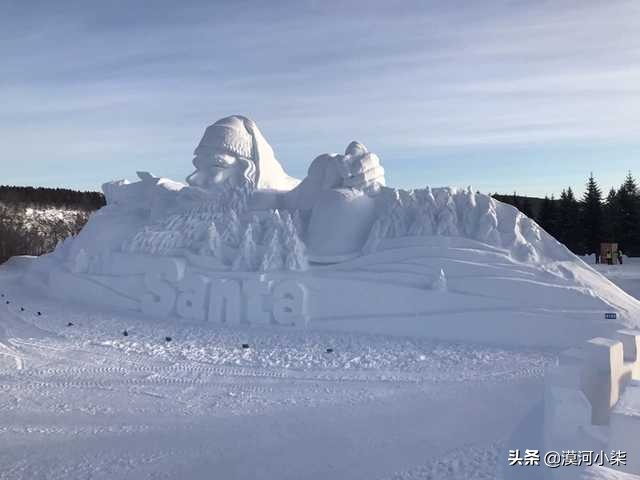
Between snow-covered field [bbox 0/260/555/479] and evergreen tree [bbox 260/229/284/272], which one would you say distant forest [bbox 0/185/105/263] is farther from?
evergreen tree [bbox 260/229/284/272]

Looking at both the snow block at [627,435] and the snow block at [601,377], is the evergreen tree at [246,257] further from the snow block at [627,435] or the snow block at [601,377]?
the snow block at [627,435]

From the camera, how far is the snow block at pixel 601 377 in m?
4.23

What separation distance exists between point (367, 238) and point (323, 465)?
580cm

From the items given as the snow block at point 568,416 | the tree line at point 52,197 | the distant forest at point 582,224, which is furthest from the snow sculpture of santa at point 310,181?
the tree line at point 52,197

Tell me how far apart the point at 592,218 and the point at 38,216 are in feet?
99.6

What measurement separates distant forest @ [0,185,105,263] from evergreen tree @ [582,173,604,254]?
943 inches

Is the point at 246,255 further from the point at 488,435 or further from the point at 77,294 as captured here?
the point at 488,435

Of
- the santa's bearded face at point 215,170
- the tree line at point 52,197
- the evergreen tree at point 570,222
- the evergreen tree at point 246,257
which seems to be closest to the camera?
the evergreen tree at point 246,257

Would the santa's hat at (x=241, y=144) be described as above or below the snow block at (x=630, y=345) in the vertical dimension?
above

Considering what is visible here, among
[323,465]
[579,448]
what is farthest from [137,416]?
[579,448]

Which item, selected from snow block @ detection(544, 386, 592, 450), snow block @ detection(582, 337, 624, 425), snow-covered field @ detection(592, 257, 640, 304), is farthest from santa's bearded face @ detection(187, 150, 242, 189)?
snow-covered field @ detection(592, 257, 640, 304)

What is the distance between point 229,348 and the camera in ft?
26.2

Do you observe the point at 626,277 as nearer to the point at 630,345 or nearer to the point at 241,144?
the point at 241,144

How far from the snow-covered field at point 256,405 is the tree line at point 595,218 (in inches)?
726
